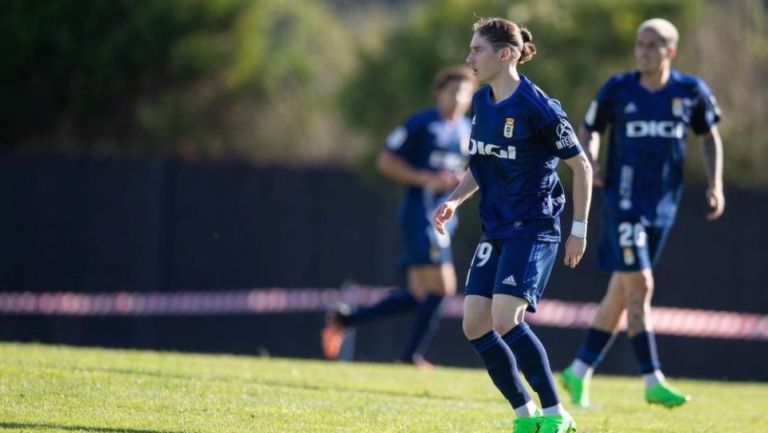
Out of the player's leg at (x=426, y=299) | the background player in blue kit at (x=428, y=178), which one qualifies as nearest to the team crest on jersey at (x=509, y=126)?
the background player in blue kit at (x=428, y=178)

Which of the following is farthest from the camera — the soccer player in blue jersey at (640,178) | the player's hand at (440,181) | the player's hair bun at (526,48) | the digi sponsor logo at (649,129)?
the player's hand at (440,181)

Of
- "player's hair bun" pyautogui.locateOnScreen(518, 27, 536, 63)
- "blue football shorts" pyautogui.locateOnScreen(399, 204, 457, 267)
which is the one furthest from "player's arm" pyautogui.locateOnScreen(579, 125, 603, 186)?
"blue football shorts" pyautogui.locateOnScreen(399, 204, 457, 267)

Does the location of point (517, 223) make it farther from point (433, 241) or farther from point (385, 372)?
point (433, 241)

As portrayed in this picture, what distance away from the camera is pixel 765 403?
10.7 metres

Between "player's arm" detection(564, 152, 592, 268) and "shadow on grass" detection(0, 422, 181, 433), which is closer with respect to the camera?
"shadow on grass" detection(0, 422, 181, 433)

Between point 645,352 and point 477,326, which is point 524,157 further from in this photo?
point 645,352

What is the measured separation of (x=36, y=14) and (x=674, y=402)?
1480 cm

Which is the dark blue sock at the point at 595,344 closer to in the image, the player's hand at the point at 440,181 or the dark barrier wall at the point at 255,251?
the player's hand at the point at 440,181

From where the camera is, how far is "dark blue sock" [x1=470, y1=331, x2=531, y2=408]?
23.7ft

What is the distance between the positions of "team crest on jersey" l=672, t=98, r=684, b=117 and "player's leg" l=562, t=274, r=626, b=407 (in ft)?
3.70

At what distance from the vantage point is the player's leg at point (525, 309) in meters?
7.16

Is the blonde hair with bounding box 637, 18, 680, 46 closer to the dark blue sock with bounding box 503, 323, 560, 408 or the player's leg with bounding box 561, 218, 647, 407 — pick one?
the player's leg with bounding box 561, 218, 647, 407

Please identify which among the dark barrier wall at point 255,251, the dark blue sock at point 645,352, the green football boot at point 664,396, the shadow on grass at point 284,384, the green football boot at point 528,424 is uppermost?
the green football boot at point 528,424

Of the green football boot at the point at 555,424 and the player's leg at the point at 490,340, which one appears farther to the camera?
the player's leg at the point at 490,340
